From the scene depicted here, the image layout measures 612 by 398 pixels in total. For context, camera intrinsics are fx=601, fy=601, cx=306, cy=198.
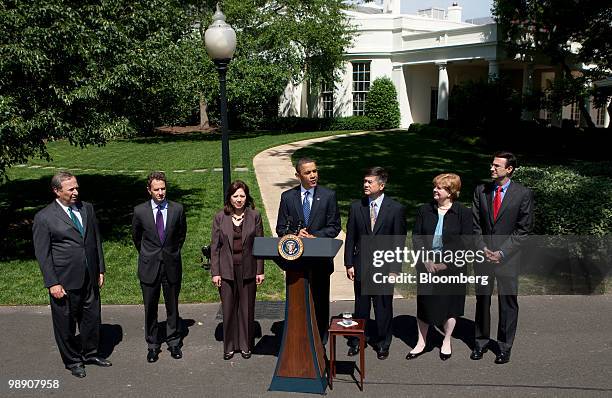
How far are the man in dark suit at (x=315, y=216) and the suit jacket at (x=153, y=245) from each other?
114 cm

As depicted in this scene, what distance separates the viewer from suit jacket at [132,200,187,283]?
6.40 metres

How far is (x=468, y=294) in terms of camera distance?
8641 millimetres

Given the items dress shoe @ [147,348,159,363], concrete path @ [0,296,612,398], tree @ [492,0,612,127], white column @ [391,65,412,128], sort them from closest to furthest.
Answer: concrete path @ [0,296,612,398], dress shoe @ [147,348,159,363], tree @ [492,0,612,127], white column @ [391,65,412,128]

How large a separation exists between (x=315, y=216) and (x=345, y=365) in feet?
5.24

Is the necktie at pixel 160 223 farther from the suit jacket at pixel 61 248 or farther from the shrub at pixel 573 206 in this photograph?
the shrub at pixel 573 206

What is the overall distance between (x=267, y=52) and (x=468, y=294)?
24.9 metres

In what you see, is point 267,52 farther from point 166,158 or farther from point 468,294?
point 468,294

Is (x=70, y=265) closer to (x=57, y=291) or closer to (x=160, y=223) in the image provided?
(x=57, y=291)

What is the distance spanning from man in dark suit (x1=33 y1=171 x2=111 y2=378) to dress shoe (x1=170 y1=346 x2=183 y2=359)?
26.0 inches

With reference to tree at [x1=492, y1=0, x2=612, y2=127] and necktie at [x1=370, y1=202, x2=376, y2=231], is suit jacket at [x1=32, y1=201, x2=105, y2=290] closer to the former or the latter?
necktie at [x1=370, y1=202, x2=376, y2=231]

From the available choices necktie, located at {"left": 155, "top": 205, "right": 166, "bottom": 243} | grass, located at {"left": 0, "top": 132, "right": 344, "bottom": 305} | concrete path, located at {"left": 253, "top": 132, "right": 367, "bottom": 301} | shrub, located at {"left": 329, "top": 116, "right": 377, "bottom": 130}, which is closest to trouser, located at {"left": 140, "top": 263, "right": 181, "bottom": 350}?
necktie, located at {"left": 155, "top": 205, "right": 166, "bottom": 243}

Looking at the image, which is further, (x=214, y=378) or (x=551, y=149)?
(x=551, y=149)

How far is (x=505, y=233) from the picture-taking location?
6.26 metres

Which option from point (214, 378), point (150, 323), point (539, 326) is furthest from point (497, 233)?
point (150, 323)
